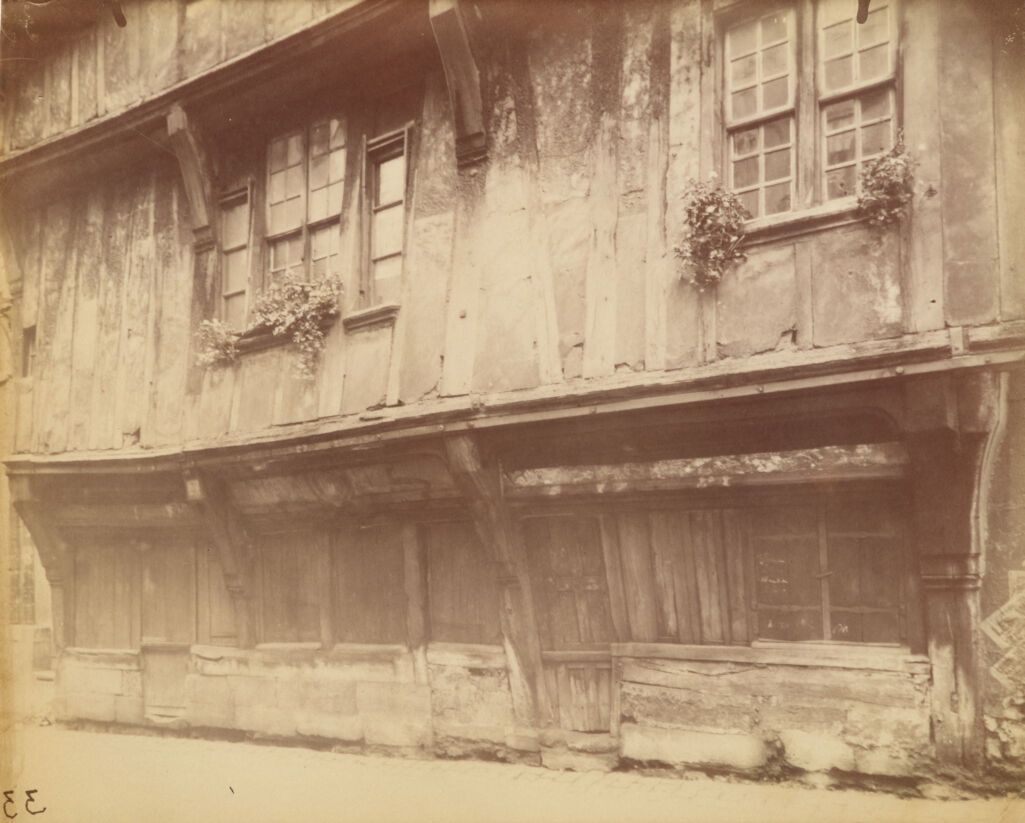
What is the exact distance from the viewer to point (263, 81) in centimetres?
546

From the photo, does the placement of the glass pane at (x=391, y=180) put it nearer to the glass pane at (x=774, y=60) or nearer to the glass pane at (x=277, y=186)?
the glass pane at (x=277, y=186)

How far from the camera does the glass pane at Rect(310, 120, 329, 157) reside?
5.50 meters

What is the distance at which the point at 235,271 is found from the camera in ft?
19.1

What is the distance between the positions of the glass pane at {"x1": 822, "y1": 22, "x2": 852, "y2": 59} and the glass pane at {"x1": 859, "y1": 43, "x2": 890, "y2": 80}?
0.29 feet

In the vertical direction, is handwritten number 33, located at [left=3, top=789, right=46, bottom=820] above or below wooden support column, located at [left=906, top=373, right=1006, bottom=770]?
below

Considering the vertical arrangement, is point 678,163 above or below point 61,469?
above

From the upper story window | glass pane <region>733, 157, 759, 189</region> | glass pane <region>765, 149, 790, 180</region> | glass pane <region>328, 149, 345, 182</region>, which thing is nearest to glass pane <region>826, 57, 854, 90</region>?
glass pane <region>765, 149, 790, 180</region>

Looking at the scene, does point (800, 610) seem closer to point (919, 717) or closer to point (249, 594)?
point (919, 717)

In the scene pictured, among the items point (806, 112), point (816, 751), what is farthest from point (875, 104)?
point (816, 751)

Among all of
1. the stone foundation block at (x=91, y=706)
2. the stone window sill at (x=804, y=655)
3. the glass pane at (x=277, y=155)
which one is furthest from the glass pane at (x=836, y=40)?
the stone foundation block at (x=91, y=706)

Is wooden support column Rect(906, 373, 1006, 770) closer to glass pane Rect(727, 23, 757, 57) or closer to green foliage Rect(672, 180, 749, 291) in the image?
green foliage Rect(672, 180, 749, 291)

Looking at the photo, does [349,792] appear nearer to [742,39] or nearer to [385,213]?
[385,213]

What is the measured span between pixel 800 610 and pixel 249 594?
3.45 metres

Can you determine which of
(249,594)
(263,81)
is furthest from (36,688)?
(263,81)
